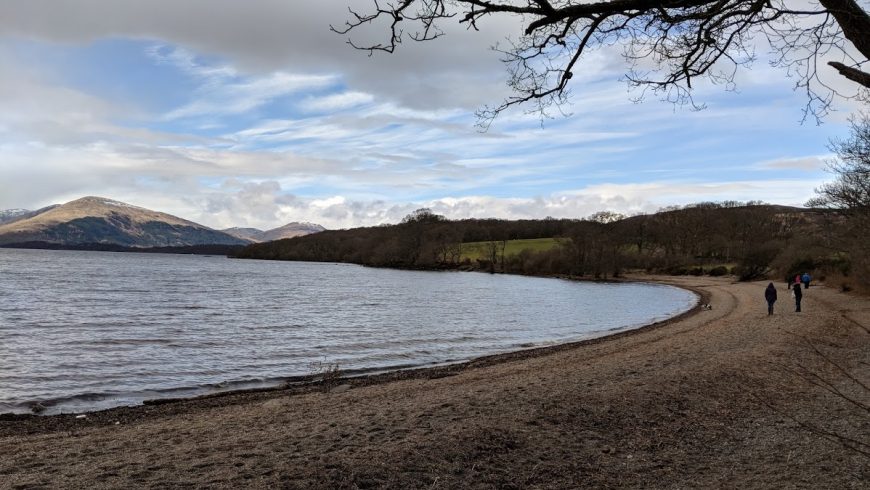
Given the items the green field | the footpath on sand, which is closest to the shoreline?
the footpath on sand

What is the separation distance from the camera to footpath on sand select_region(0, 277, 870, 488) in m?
6.51

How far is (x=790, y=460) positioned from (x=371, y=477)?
499 centimetres

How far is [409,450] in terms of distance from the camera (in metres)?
7.22

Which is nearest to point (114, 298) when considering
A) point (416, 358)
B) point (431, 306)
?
point (431, 306)

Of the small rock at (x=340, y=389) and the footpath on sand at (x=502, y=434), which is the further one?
the small rock at (x=340, y=389)

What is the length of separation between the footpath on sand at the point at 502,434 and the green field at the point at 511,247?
373 feet

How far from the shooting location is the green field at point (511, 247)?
13035 cm

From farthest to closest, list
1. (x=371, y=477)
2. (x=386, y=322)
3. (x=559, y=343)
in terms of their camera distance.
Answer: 1. (x=386, y=322)
2. (x=559, y=343)
3. (x=371, y=477)

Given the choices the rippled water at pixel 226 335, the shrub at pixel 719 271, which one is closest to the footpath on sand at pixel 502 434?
the rippled water at pixel 226 335

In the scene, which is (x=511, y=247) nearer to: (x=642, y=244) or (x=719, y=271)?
(x=642, y=244)

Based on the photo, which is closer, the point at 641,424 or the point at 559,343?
the point at 641,424

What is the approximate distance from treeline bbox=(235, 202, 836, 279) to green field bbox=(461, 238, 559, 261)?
1672 millimetres

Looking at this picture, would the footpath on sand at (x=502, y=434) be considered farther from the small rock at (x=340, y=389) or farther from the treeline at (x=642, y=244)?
the treeline at (x=642, y=244)

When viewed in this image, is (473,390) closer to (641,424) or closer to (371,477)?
(641,424)
